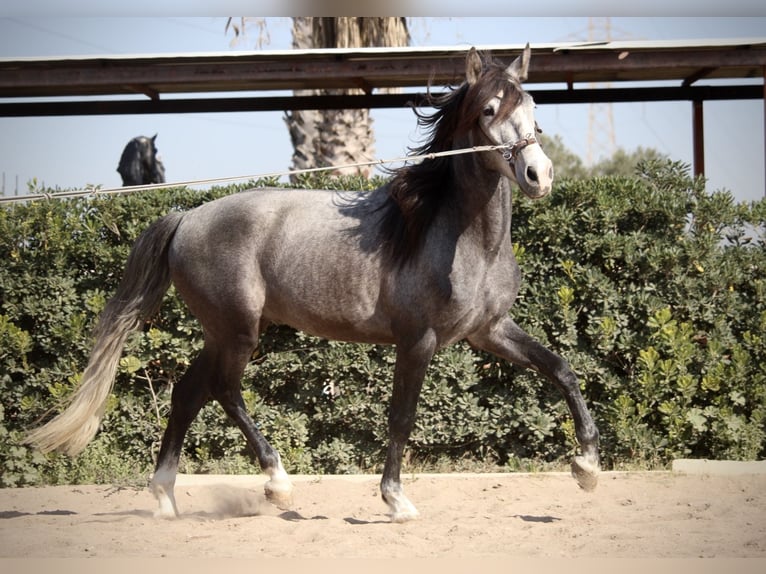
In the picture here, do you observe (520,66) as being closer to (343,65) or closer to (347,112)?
(343,65)

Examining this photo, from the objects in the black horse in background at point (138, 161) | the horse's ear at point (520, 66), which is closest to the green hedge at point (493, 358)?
the horse's ear at point (520, 66)

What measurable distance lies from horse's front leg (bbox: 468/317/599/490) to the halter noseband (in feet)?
3.29

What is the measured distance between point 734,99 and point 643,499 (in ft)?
14.2

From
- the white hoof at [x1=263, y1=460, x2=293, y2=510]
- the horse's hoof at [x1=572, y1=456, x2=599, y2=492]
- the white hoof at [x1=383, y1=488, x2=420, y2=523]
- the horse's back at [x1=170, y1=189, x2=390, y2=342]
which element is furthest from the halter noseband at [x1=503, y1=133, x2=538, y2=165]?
the white hoof at [x1=263, y1=460, x2=293, y2=510]

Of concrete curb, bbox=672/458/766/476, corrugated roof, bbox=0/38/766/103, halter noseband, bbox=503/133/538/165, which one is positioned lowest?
concrete curb, bbox=672/458/766/476

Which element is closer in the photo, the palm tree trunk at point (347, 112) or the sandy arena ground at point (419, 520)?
the sandy arena ground at point (419, 520)

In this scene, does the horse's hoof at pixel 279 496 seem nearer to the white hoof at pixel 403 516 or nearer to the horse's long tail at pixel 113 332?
the white hoof at pixel 403 516

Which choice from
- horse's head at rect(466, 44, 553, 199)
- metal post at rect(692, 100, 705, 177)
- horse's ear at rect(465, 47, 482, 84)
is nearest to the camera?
horse's head at rect(466, 44, 553, 199)

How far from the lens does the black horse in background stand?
34.5ft

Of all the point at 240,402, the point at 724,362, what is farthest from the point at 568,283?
the point at 240,402

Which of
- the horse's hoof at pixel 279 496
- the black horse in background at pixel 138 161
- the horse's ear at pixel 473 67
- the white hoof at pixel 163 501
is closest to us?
the horse's ear at pixel 473 67

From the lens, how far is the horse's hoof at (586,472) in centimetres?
489

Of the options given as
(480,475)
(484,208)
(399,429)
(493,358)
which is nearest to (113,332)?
(399,429)

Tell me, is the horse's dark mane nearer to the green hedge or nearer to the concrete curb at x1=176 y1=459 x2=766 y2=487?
the green hedge
